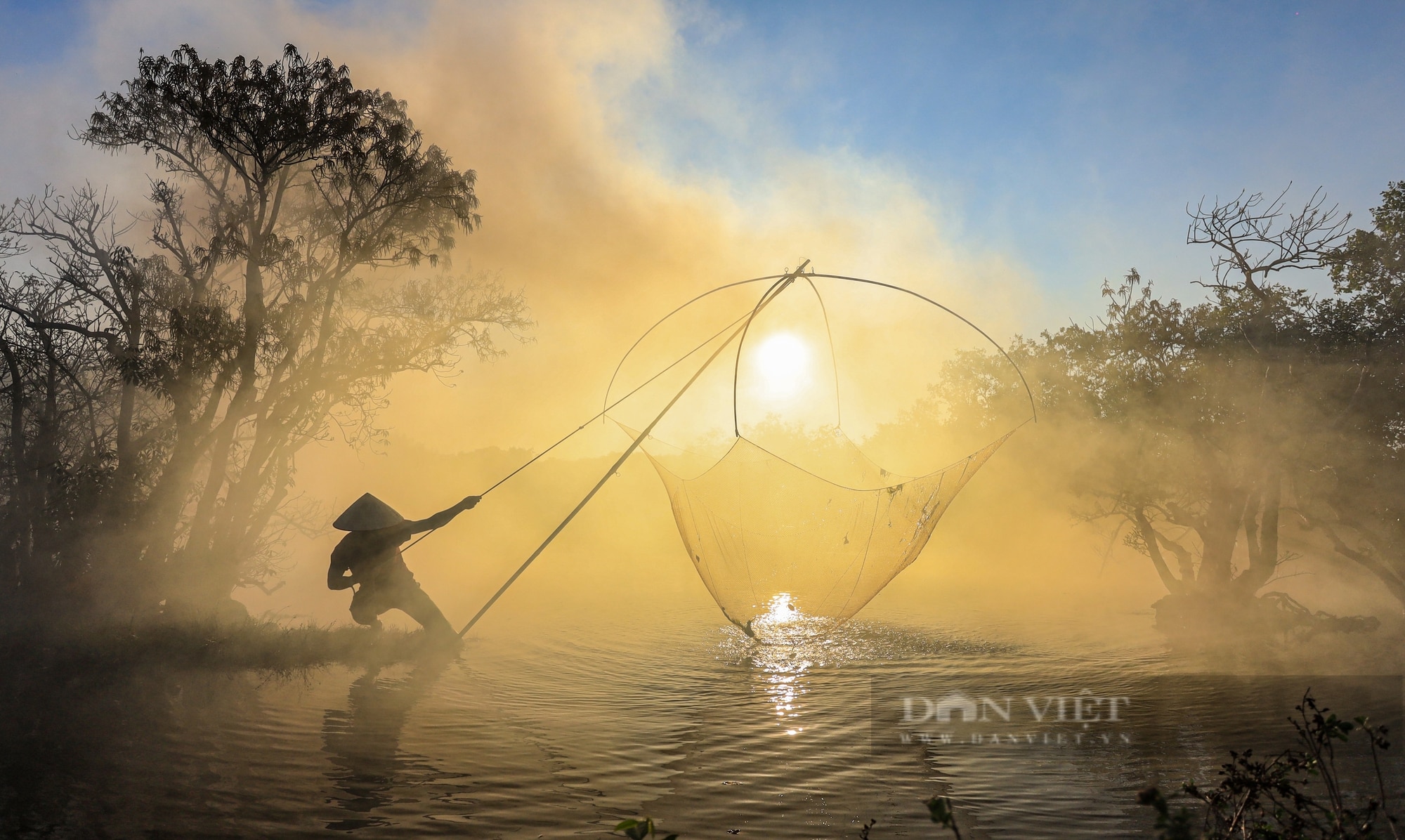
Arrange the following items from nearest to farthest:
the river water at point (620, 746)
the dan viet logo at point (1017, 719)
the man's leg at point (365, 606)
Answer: the river water at point (620, 746) → the dan viet logo at point (1017, 719) → the man's leg at point (365, 606)

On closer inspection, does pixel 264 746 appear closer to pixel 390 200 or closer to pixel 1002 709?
pixel 1002 709

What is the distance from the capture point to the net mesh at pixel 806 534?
940cm

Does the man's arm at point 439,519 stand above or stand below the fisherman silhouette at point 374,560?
above

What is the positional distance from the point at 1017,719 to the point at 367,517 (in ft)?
27.4

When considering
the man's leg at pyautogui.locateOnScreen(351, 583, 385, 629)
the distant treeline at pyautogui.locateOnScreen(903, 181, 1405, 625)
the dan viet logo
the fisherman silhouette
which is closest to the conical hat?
the fisherman silhouette

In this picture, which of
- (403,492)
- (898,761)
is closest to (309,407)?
(898,761)

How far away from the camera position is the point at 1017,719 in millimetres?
8188

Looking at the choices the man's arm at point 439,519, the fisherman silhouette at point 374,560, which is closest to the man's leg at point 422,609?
the fisherman silhouette at point 374,560

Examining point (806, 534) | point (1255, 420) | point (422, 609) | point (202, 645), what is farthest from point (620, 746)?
point (1255, 420)

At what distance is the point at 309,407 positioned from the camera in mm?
14773

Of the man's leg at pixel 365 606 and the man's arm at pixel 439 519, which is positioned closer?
the man's arm at pixel 439 519

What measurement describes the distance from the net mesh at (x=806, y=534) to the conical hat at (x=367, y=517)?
3.64m

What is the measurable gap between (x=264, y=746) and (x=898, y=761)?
557 cm

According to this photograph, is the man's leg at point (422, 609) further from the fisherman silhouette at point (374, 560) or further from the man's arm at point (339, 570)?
the man's arm at point (339, 570)
